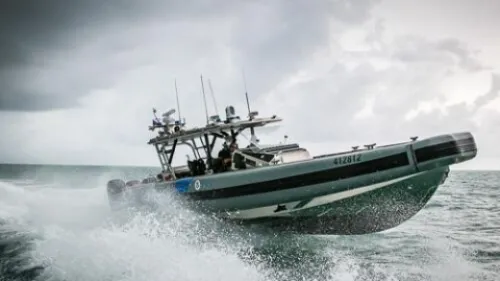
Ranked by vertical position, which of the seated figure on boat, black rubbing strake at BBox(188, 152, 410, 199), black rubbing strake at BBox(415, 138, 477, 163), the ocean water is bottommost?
the ocean water

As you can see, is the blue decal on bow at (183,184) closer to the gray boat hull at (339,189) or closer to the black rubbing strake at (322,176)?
the gray boat hull at (339,189)

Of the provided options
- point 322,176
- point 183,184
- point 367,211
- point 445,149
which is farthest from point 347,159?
point 183,184

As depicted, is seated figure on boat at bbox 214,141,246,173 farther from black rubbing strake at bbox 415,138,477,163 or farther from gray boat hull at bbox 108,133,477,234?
black rubbing strake at bbox 415,138,477,163

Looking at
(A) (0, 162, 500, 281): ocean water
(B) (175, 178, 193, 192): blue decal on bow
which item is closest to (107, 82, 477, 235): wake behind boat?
(B) (175, 178, 193, 192): blue decal on bow

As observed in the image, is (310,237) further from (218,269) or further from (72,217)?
(72,217)

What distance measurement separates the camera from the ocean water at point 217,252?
→ 9.62m

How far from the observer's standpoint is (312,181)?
35.8ft

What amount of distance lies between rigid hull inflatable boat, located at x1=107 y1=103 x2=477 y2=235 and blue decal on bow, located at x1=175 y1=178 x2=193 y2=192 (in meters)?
0.03

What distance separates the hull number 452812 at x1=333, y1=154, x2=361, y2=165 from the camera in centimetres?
1055

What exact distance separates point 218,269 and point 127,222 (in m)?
6.20

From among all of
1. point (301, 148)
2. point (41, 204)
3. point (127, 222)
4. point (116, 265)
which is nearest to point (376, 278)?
point (301, 148)

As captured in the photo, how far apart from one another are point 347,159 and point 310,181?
101 cm

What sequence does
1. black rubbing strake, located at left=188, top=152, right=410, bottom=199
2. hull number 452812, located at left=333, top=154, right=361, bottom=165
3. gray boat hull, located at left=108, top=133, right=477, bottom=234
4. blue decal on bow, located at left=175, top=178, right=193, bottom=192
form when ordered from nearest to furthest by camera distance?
gray boat hull, located at left=108, top=133, right=477, bottom=234, black rubbing strake, located at left=188, top=152, right=410, bottom=199, hull number 452812, located at left=333, top=154, right=361, bottom=165, blue decal on bow, located at left=175, top=178, right=193, bottom=192

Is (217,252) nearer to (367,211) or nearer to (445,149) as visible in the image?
(367,211)
